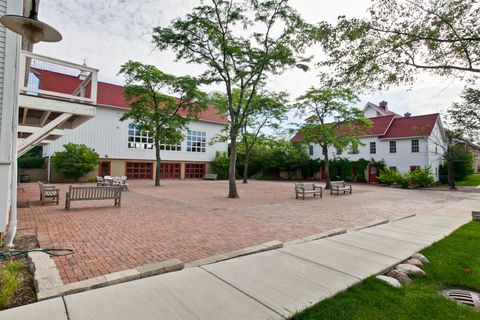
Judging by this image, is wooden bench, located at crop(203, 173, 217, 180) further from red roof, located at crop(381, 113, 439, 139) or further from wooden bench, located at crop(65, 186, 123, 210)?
wooden bench, located at crop(65, 186, 123, 210)

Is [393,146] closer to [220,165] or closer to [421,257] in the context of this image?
[220,165]

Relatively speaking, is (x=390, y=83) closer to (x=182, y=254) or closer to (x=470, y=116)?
(x=182, y=254)

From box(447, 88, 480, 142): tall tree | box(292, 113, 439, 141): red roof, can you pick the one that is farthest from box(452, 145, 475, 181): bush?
box(447, 88, 480, 142): tall tree

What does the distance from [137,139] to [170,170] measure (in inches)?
239

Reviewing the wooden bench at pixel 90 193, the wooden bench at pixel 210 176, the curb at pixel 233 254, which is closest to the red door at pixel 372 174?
the wooden bench at pixel 210 176

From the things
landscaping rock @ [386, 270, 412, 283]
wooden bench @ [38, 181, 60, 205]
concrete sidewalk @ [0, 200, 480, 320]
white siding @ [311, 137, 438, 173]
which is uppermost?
white siding @ [311, 137, 438, 173]

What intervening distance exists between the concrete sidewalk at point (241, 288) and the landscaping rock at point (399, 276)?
140mm

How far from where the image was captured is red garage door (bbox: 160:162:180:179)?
1313 inches

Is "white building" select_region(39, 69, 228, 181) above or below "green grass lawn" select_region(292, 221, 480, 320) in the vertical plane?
above

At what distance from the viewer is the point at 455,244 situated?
6117 millimetres

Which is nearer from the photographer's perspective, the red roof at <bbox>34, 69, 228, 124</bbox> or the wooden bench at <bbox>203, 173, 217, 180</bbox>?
the red roof at <bbox>34, 69, 228, 124</bbox>

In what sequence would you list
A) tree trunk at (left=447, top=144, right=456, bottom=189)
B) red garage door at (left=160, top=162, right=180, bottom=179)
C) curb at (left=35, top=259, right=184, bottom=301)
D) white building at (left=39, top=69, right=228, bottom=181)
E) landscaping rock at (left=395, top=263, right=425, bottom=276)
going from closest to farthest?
curb at (left=35, top=259, right=184, bottom=301), landscaping rock at (left=395, top=263, right=425, bottom=276), tree trunk at (left=447, top=144, right=456, bottom=189), white building at (left=39, top=69, right=228, bottom=181), red garage door at (left=160, top=162, right=180, bottom=179)

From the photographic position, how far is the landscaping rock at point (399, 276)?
4.05 metres

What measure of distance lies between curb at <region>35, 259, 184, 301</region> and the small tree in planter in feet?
77.3
